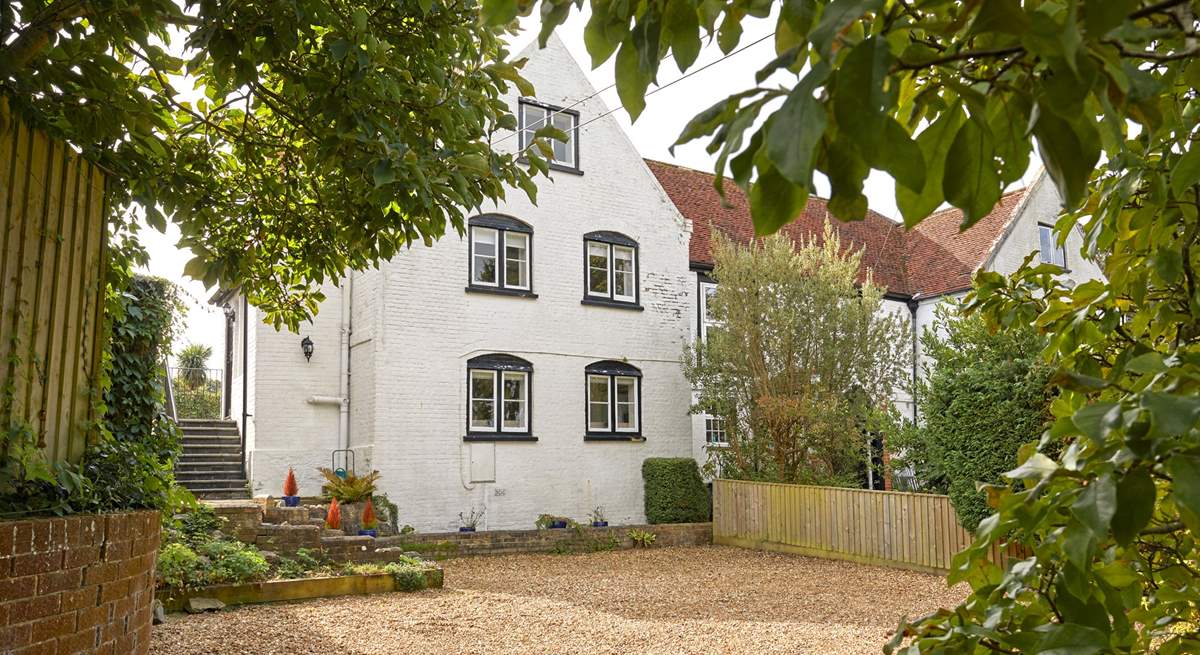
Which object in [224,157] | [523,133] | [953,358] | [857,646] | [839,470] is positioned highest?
[523,133]

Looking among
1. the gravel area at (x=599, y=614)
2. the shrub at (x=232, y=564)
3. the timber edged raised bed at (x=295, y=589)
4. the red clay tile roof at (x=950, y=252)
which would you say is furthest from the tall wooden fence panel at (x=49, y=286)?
the red clay tile roof at (x=950, y=252)

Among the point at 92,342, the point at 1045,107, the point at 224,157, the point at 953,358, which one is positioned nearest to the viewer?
the point at 1045,107

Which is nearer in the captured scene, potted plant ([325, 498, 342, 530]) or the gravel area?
the gravel area

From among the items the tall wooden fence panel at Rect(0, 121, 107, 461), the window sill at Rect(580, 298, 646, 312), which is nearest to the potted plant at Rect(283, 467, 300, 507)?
the window sill at Rect(580, 298, 646, 312)

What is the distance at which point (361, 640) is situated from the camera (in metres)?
7.61

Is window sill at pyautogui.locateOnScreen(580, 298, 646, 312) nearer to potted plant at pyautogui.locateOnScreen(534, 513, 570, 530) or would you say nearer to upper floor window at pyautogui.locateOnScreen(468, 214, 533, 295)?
upper floor window at pyautogui.locateOnScreen(468, 214, 533, 295)

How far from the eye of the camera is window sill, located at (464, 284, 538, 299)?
15.5 meters

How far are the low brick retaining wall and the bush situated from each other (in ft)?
2.48

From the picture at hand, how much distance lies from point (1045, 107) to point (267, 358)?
15385 millimetres

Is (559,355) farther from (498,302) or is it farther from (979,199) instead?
(979,199)

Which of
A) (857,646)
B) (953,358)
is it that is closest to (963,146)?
(857,646)

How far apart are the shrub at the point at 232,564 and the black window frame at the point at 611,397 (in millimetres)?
7380

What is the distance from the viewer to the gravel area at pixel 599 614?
292 inches

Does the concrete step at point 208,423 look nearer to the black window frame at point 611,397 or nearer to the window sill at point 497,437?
the window sill at point 497,437
